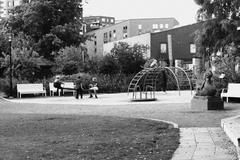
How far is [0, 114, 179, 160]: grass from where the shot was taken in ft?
23.5

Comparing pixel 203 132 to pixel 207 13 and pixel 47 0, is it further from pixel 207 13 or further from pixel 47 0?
pixel 47 0

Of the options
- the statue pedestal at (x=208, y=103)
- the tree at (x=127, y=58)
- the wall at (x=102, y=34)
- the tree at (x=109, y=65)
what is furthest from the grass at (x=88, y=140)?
the wall at (x=102, y=34)

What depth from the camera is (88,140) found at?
8.86 m

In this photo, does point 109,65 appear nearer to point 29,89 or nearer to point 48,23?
point 29,89

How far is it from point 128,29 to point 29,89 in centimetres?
5540

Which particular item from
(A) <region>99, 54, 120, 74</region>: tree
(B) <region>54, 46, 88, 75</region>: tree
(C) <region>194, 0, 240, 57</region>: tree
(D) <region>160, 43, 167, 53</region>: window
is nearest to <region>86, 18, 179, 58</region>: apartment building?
(D) <region>160, 43, 167, 53</region>: window

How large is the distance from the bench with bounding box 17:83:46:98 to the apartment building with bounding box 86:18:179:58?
51982 millimetres

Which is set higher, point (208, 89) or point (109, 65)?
point (109, 65)

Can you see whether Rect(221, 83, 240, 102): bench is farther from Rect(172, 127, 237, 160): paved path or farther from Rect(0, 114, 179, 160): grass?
Rect(172, 127, 237, 160): paved path

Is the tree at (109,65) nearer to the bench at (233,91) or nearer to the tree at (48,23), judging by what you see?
the tree at (48,23)

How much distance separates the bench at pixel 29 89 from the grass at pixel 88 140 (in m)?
18.5

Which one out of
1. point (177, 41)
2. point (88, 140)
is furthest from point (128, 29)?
point (88, 140)

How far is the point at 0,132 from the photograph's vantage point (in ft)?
34.5

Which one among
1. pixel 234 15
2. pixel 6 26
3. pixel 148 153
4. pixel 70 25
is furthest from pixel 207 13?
pixel 6 26
